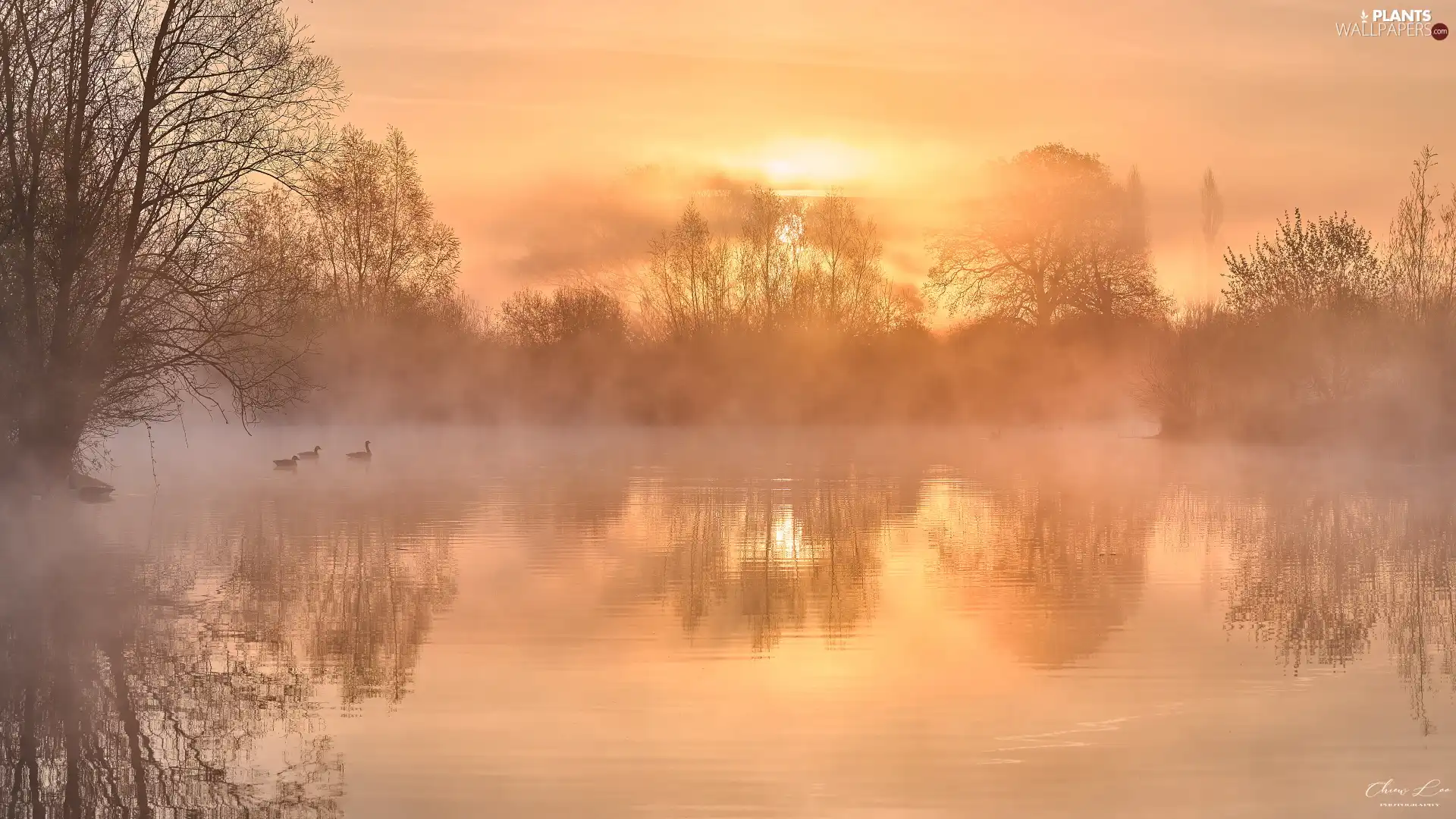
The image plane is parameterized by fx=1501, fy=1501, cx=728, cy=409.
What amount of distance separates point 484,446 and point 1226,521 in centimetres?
2732

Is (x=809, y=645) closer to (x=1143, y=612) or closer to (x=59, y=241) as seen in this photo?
(x=1143, y=612)

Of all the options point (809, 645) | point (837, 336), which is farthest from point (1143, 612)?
point (837, 336)

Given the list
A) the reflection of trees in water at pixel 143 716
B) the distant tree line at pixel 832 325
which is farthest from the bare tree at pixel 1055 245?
the reflection of trees in water at pixel 143 716

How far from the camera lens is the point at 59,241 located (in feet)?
67.3

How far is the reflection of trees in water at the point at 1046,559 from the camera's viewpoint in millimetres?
11867

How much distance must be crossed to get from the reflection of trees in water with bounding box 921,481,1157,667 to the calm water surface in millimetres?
79

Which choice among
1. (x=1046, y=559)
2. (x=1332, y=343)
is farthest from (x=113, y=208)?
(x=1332, y=343)

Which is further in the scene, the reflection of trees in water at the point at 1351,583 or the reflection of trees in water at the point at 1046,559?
the reflection of trees in water at the point at 1046,559

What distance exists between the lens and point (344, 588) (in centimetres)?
1435

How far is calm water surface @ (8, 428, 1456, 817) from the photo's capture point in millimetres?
7395

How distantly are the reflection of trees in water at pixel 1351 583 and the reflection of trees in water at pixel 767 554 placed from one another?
3.45 meters

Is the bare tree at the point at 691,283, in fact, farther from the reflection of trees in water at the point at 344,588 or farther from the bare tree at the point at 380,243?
the reflection of trees in water at the point at 344,588
